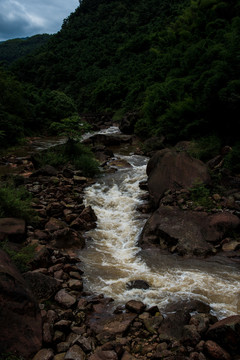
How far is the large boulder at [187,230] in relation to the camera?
269 inches

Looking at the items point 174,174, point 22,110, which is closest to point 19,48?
point 22,110

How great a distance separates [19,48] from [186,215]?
147 metres

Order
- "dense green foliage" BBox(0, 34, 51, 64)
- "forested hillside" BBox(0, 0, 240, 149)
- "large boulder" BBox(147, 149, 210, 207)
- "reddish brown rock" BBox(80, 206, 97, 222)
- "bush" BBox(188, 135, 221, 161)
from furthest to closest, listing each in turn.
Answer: "dense green foliage" BBox(0, 34, 51, 64)
"forested hillside" BBox(0, 0, 240, 149)
"bush" BBox(188, 135, 221, 161)
"large boulder" BBox(147, 149, 210, 207)
"reddish brown rock" BBox(80, 206, 97, 222)

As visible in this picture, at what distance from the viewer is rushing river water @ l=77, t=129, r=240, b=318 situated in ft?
16.9

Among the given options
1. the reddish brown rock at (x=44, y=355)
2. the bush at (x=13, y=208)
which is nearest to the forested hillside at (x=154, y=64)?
the bush at (x=13, y=208)

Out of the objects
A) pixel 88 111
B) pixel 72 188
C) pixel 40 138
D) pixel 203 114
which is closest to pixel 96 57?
pixel 88 111

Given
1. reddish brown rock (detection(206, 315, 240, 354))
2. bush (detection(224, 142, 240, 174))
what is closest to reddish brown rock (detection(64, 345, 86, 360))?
reddish brown rock (detection(206, 315, 240, 354))

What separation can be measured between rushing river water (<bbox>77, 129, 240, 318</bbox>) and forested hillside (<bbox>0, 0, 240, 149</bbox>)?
6.93 metres

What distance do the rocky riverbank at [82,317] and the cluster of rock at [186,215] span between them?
1.5 inches

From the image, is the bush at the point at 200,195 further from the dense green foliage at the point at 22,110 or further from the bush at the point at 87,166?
the dense green foliage at the point at 22,110

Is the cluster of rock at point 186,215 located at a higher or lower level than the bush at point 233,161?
lower

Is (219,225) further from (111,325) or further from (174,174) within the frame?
(111,325)

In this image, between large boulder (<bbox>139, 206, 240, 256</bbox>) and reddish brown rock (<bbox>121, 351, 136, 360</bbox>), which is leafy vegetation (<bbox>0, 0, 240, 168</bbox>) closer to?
large boulder (<bbox>139, 206, 240, 256</bbox>)

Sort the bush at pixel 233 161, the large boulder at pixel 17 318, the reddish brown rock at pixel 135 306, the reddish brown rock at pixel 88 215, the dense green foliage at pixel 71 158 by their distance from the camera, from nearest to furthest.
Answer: the large boulder at pixel 17 318 → the reddish brown rock at pixel 135 306 → the reddish brown rock at pixel 88 215 → the bush at pixel 233 161 → the dense green foliage at pixel 71 158
